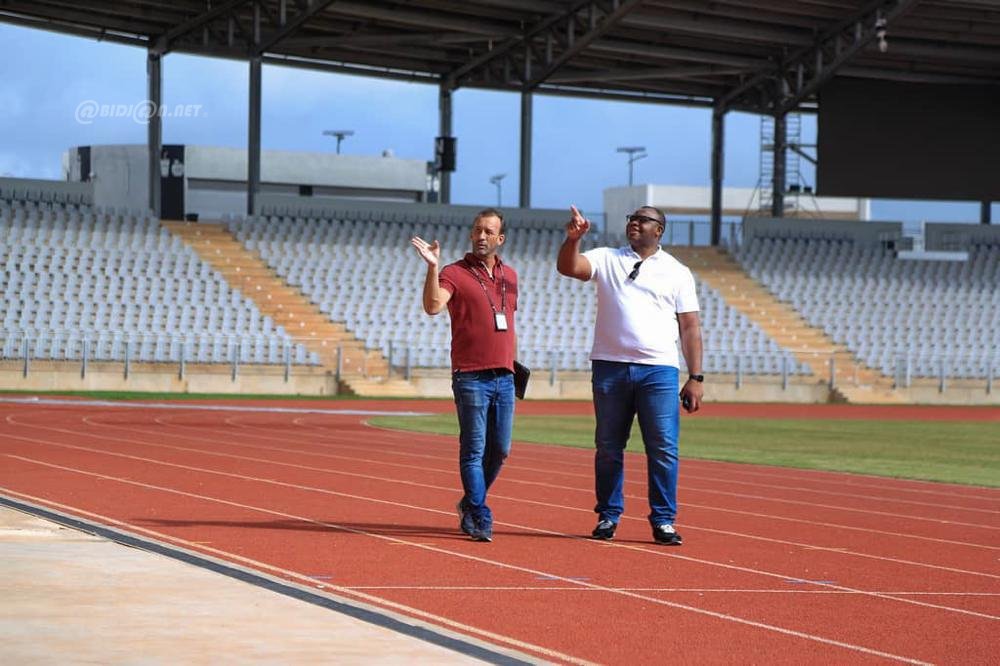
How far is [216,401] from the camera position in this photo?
33.6m

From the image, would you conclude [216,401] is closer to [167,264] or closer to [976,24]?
[167,264]

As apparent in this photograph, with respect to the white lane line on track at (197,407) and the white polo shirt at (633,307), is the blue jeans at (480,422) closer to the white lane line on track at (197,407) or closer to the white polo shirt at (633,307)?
the white polo shirt at (633,307)

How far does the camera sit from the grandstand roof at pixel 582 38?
41.9 m

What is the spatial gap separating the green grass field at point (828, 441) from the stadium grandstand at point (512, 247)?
9.55 metres

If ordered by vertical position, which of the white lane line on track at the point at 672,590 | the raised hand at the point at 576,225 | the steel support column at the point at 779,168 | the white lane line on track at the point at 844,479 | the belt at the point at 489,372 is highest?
the steel support column at the point at 779,168

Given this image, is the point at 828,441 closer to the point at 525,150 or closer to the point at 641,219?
the point at 641,219

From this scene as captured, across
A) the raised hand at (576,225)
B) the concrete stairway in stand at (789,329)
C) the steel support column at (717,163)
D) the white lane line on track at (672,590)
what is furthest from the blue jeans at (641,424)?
the steel support column at (717,163)

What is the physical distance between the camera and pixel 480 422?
31.5ft

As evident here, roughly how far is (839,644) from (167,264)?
35.1 m

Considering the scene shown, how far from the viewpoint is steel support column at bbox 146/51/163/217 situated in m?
44.4

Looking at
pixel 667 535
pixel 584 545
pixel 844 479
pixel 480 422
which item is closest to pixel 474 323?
pixel 480 422

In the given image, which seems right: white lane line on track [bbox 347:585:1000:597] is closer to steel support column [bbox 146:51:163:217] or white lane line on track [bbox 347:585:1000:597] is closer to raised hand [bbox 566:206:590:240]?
raised hand [bbox 566:206:590:240]

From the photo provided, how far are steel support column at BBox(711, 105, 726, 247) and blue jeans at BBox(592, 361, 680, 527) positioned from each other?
136 feet

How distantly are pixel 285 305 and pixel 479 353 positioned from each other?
31.5 metres
